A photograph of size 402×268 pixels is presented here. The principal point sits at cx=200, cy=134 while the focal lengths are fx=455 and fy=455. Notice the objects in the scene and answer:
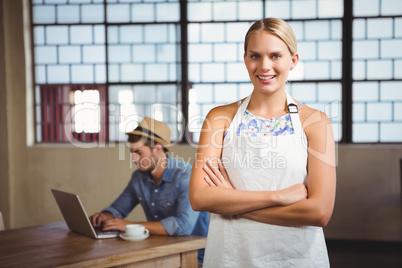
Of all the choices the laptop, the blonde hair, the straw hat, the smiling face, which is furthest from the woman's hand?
the straw hat

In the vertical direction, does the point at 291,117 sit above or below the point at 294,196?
above

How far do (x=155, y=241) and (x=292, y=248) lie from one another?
39.6 inches

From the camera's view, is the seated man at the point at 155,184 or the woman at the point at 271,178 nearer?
the woman at the point at 271,178

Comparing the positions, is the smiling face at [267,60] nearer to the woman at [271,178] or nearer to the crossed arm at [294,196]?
the woman at [271,178]

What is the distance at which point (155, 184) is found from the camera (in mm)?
2902

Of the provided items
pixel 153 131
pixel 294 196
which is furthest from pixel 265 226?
pixel 153 131

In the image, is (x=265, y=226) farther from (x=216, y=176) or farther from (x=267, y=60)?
(x=267, y=60)

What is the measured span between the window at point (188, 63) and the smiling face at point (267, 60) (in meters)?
3.98

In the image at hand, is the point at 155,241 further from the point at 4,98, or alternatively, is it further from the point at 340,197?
the point at 4,98

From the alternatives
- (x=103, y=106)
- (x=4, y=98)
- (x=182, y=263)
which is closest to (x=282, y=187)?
(x=182, y=263)

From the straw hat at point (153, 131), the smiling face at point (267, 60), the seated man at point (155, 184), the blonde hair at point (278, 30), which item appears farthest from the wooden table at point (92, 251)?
the blonde hair at point (278, 30)

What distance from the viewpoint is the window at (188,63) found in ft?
17.3

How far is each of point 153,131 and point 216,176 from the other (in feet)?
4.98

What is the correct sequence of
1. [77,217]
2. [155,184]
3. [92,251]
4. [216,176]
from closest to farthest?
[216,176] → [92,251] → [77,217] → [155,184]
